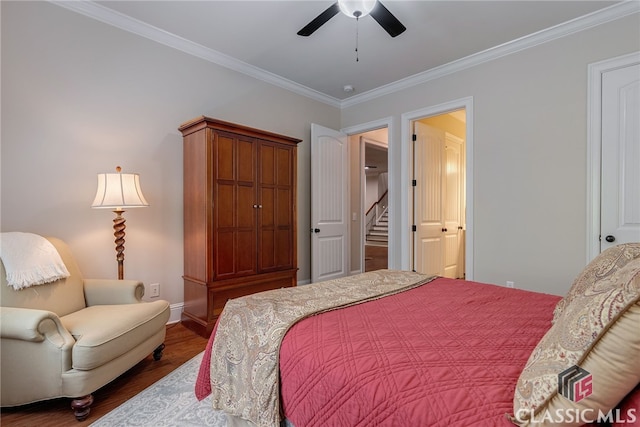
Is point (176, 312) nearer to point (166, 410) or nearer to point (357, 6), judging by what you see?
point (166, 410)

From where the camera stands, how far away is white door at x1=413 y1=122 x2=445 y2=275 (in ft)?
13.1

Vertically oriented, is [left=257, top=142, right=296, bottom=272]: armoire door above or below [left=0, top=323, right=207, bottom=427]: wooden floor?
above

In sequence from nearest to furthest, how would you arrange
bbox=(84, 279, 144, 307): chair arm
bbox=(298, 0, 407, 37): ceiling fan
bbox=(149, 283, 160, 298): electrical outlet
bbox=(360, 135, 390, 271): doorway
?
1. bbox=(298, 0, 407, 37): ceiling fan
2. bbox=(84, 279, 144, 307): chair arm
3. bbox=(149, 283, 160, 298): electrical outlet
4. bbox=(360, 135, 390, 271): doorway

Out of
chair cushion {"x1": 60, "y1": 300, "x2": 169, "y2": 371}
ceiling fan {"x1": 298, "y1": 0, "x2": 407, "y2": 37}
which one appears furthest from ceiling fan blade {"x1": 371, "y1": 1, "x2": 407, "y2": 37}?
chair cushion {"x1": 60, "y1": 300, "x2": 169, "y2": 371}

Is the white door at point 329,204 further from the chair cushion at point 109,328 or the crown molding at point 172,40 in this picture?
the chair cushion at point 109,328

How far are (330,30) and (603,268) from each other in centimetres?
270

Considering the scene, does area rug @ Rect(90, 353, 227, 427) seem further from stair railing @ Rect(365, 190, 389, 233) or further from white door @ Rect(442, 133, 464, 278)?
stair railing @ Rect(365, 190, 389, 233)

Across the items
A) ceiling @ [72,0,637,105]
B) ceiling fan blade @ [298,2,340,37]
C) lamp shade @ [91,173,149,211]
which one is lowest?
lamp shade @ [91,173,149,211]

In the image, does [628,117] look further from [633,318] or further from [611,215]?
[633,318]

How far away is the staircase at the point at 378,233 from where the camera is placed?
31.7 feet

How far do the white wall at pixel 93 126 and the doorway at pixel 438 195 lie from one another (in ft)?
7.90

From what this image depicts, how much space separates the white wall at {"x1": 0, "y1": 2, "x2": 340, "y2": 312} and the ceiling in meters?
0.20

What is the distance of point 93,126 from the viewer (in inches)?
104

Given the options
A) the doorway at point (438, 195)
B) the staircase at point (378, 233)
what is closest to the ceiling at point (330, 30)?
the doorway at point (438, 195)
